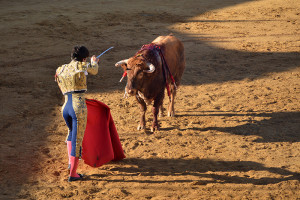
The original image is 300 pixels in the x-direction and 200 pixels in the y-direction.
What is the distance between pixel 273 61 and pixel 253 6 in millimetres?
6855

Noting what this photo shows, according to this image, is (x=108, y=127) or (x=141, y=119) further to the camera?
(x=141, y=119)

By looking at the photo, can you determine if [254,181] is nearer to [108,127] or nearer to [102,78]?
[108,127]

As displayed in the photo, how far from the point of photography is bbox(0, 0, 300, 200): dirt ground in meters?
5.14

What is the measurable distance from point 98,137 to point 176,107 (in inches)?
107

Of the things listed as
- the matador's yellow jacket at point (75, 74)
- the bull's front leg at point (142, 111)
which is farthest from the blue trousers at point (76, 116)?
the bull's front leg at point (142, 111)

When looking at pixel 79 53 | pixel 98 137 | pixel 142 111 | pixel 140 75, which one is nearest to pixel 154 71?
pixel 140 75

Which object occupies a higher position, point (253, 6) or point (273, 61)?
point (253, 6)

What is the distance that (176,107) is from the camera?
25.6 ft

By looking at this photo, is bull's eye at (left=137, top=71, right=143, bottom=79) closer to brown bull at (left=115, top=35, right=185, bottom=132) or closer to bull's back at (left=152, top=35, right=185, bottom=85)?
brown bull at (left=115, top=35, right=185, bottom=132)

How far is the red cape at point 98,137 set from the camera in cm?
530

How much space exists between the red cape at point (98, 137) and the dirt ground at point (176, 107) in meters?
0.17

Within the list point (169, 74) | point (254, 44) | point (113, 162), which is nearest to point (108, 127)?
point (113, 162)

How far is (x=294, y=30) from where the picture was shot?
529 inches

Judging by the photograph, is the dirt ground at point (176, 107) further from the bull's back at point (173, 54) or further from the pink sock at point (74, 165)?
the bull's back at point (173, 54)
